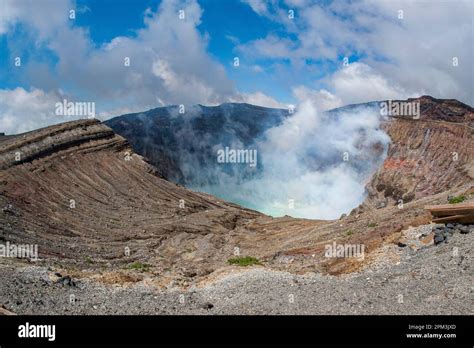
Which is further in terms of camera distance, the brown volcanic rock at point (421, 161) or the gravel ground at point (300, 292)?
Result: the brown volcanic rock at point (421, 161)

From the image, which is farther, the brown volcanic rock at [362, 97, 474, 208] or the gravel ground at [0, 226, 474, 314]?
the brown volcanic rock at [362, 97, 474, 208]

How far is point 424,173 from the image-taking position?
196 feet

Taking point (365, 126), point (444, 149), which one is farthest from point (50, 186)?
point (365, 126)

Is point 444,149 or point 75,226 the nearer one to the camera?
point 75,226

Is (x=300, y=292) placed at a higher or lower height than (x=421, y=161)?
lower

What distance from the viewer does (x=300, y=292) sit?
1584 cm

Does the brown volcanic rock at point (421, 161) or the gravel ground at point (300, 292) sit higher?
the brown volcanic rock at point (421, 161)

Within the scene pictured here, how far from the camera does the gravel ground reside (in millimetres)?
13742

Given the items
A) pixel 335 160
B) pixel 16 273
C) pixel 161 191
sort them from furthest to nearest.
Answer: pixel 335 160
pixel 161 191
pixel 16 273

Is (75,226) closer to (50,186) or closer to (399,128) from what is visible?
(50,186)

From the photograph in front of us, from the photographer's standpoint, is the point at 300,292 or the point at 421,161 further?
the point at 421,161

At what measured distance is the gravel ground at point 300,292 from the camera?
541 inches

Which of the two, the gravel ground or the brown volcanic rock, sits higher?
the brown volcanic rock

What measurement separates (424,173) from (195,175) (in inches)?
2083
